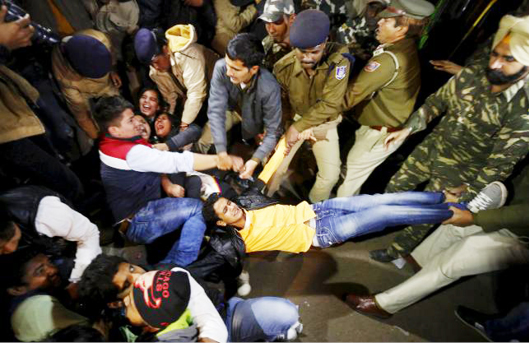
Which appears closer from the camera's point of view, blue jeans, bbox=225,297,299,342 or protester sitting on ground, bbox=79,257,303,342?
protester sitting on ground, bbox=79,257,303,342

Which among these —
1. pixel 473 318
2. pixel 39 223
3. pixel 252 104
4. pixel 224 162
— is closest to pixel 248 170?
pixel 224 162

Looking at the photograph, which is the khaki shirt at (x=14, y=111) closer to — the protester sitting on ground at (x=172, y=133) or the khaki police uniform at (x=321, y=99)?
the protester sitting on ground at (x=172, y=133)

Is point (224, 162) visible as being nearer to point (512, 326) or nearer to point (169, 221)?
point (169, 221)

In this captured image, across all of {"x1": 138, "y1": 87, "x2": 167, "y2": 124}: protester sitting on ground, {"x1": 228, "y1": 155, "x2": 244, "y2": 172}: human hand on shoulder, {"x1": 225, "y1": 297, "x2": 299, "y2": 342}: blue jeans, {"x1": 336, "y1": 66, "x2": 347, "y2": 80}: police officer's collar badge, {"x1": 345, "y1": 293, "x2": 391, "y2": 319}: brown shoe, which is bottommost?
{"x1": 345, "y1": 293, "x2": 391, "y2": 319}: brown shoe

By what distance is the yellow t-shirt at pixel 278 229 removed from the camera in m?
2.34

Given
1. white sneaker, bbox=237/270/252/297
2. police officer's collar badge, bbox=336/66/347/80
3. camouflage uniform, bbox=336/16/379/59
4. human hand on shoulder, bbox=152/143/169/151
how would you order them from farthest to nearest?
camouflage uniform, bbox=336/16/379/59 < human hand on shoulder, bbox=152/143/169/151 < white sneaker, bbox=237/270/252/297 < police officer's collar badge, bbox=336/66/347/80

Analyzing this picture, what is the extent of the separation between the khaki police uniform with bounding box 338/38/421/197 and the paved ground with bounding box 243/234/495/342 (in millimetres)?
730

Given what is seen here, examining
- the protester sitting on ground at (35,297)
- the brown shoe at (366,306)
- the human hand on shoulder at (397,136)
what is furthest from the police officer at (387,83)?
the protester sitting on ground at (35,297)

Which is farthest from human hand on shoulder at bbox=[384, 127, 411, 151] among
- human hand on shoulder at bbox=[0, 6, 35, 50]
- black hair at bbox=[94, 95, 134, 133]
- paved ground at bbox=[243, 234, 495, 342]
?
human hand on shoulder at bbox=[0, 6, 35, 50]

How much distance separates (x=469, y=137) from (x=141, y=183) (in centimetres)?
254

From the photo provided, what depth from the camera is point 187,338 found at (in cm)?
176

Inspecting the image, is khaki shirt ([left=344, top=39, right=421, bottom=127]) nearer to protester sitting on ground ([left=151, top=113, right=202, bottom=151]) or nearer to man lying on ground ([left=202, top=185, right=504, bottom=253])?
man lying on ground ([left=202, top=185, right=504, bottom=253])

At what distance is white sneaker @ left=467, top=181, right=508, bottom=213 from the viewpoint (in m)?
2.11

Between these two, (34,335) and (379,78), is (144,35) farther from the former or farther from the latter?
(34,335)
